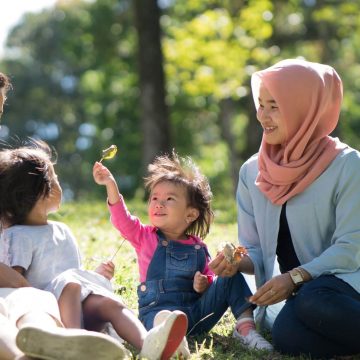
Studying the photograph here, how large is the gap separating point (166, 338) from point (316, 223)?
1.15 m

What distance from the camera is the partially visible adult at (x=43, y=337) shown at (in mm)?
3129

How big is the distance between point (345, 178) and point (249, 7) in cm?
1344

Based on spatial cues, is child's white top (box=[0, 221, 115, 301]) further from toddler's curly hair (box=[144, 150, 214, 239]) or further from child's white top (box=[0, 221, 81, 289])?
toddler's curly hair (box=[144, 150, 214, 239])

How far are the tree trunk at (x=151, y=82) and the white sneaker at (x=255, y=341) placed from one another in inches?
383

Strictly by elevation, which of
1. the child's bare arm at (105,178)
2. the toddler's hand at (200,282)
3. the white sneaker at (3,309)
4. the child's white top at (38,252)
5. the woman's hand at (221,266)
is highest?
the child's bare arm at (105,178)

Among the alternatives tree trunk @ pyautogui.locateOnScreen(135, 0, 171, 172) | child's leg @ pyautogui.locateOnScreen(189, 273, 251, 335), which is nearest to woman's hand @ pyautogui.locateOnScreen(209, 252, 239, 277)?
child's leg @ pyautogui.locateOnScreen(189, 273, 251, 335)

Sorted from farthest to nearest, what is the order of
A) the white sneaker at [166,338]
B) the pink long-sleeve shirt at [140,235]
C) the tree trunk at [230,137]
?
the tree trunk at [230,137] < the pink long-sleeve shirt at [140,235] < the white sneaker at [166,338]

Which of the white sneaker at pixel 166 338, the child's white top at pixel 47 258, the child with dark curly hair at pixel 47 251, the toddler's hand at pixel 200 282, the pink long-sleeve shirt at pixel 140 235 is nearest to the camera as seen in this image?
the white sneaker at pixel 166 338

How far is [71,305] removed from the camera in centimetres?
379

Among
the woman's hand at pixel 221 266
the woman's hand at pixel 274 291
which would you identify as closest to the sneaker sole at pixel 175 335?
the woman's hand at pixel 274 291

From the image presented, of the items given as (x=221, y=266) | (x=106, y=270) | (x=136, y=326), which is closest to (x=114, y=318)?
(x=136, y=326)

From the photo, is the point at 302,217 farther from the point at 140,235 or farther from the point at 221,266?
the point at 140,235

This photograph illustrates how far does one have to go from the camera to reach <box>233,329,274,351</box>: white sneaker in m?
4.14

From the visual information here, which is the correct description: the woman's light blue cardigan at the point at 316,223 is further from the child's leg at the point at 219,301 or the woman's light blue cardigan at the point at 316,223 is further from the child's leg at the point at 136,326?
the child's leg at the point at 136,326
